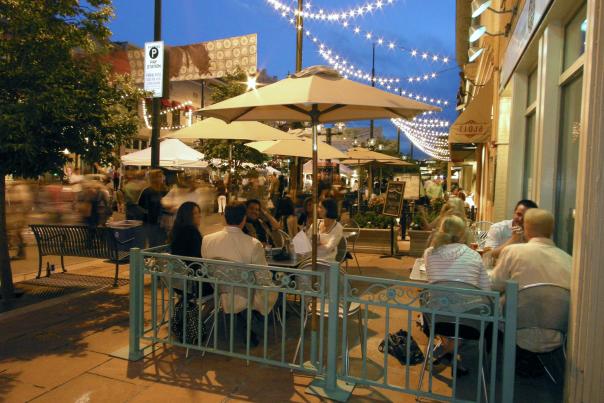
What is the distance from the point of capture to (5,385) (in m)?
3.99

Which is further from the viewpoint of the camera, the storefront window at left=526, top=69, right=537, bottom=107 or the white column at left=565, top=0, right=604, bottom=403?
the storefront window at left=526, top=69, right=537, bottom=107

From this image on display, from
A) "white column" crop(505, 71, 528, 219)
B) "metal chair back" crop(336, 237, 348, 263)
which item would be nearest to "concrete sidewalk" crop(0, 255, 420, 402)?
"metal chair back" crop(336, 237, 348, 263)

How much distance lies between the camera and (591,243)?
120 inches

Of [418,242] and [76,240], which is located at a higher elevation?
[76,240]

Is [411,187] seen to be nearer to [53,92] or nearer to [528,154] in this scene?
[528,154]

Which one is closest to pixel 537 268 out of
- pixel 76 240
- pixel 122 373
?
pixel 122 373

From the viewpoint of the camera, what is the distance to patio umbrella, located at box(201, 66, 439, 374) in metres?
3.86

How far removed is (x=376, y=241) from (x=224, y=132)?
4684mm

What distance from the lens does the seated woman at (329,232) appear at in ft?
19.4

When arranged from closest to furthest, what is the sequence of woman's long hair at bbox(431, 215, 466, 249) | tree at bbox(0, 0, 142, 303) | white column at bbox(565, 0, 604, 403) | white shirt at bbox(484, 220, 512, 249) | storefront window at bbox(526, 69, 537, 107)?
white column at bbox(565, 0, 604, 403) → woman's long hair at bbox(431, 215, 466, 249) → tree at bbox(0, 0, 142, 303) → white shirt at bbox(484, 220, 512, 249) → storefront window at bbox(526, 69, 537, 107)

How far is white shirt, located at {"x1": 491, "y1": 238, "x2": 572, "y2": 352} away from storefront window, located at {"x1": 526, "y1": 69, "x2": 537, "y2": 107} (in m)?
4.69

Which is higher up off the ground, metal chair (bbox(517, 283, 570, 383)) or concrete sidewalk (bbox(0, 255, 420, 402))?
metal chair (bbox(517, 283, 570, 383))

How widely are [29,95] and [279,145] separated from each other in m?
5.34

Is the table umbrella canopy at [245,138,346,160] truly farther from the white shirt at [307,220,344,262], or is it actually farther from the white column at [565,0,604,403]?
the white column at [565,0,604,403]
